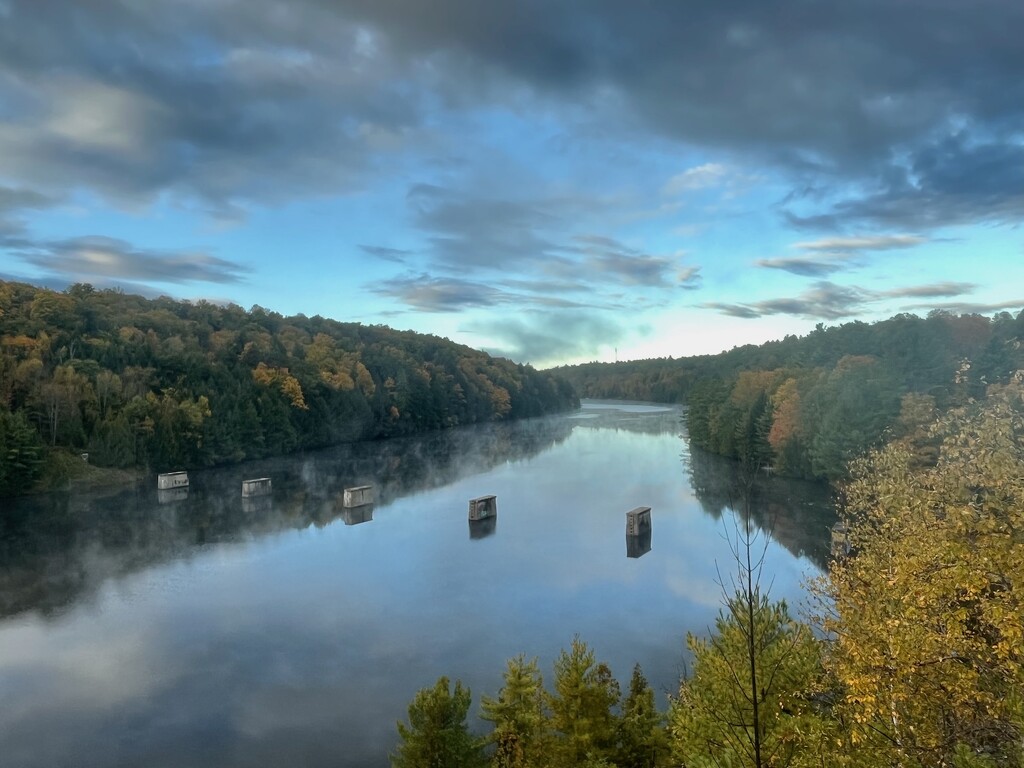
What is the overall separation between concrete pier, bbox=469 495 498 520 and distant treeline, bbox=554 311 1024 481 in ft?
65.8

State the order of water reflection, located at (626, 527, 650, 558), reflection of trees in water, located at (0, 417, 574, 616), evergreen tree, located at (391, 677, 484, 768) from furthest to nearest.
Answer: water reflection, located at (626, 527, 650, 558), reflection of trees in water, located at (0, 417, 574, 616), evergreen tree, located at (391, 677, 484, 768)

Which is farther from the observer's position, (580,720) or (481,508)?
(481,508)

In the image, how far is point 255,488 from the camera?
205ft

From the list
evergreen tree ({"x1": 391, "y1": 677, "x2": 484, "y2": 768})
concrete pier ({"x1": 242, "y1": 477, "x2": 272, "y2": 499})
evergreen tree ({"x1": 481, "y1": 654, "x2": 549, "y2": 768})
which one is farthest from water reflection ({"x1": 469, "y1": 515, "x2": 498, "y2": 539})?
evergreen tree ({"x1": 481, "y1": 654, "x2": 549, "y2": 768})

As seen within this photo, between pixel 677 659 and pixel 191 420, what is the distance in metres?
66.3

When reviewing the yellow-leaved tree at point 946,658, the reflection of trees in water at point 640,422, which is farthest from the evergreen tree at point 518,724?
the reflection of trees in water at point 640,422

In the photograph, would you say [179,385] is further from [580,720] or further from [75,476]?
[580,720]

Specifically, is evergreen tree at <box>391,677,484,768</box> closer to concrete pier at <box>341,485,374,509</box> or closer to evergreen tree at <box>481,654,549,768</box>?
evergreen tree at <box>481,654,549,768</box>

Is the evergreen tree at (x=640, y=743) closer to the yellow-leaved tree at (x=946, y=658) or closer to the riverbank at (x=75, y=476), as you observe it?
the yellow-leaved tree at (x=946, y=658)

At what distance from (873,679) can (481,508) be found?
146 ft

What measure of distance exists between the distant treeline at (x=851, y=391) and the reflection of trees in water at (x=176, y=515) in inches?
1107

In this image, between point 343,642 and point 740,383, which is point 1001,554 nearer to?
point 343,642

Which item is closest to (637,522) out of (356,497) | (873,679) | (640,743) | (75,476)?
(356,497)

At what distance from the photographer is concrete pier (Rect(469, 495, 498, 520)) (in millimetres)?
51938
